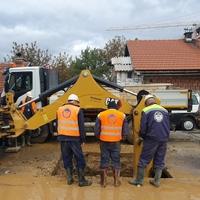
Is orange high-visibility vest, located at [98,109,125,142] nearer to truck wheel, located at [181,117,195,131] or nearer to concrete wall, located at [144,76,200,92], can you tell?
truck wheel, located at [181,117,195,131]

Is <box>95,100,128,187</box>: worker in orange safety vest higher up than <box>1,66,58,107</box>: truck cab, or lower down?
lower down

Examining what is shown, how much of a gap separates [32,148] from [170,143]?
467 cm

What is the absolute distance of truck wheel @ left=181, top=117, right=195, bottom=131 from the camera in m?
19.5

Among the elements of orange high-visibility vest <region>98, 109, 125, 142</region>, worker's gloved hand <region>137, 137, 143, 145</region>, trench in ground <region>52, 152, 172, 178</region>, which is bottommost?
trench in ground <region>52, 152, 172, 178</region>

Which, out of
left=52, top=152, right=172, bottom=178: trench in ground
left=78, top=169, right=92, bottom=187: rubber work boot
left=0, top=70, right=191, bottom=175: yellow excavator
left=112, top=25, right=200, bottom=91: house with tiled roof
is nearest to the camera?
left=78, top=169, right=92, bottom=187: rubber work boot

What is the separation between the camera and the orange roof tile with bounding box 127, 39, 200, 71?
95.3 feet

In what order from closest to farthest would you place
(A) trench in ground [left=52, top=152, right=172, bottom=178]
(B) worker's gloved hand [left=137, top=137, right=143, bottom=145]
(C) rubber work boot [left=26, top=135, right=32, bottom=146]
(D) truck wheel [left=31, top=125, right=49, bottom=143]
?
A: (B) worker's gloved hand [left=137, top=137, right=143, bottom=145] → (A) trench in ground [left=52, top=152, right=172, bottom=178] → (C) rubber work boot [left=26, top=135, right=32, bottom=146] → (D) truck wheel [left=31, top=125, right=49, bottom=143]

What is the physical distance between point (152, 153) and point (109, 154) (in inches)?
32.5

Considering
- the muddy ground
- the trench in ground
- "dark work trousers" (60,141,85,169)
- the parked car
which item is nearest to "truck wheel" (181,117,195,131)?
the parked car

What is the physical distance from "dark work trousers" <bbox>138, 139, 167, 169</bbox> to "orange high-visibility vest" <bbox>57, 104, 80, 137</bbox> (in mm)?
1318

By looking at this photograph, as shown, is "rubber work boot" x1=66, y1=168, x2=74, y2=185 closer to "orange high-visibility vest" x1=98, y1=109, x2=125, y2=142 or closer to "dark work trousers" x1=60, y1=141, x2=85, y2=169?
"dark work trousers" x1=60, y1=141, x2=85, y2=169

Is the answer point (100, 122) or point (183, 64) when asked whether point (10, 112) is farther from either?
point (183, 64)

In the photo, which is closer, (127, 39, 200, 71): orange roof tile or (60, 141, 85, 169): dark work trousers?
(60, 141, 85, 169): dark work trousers

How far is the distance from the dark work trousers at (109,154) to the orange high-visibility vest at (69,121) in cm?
59
